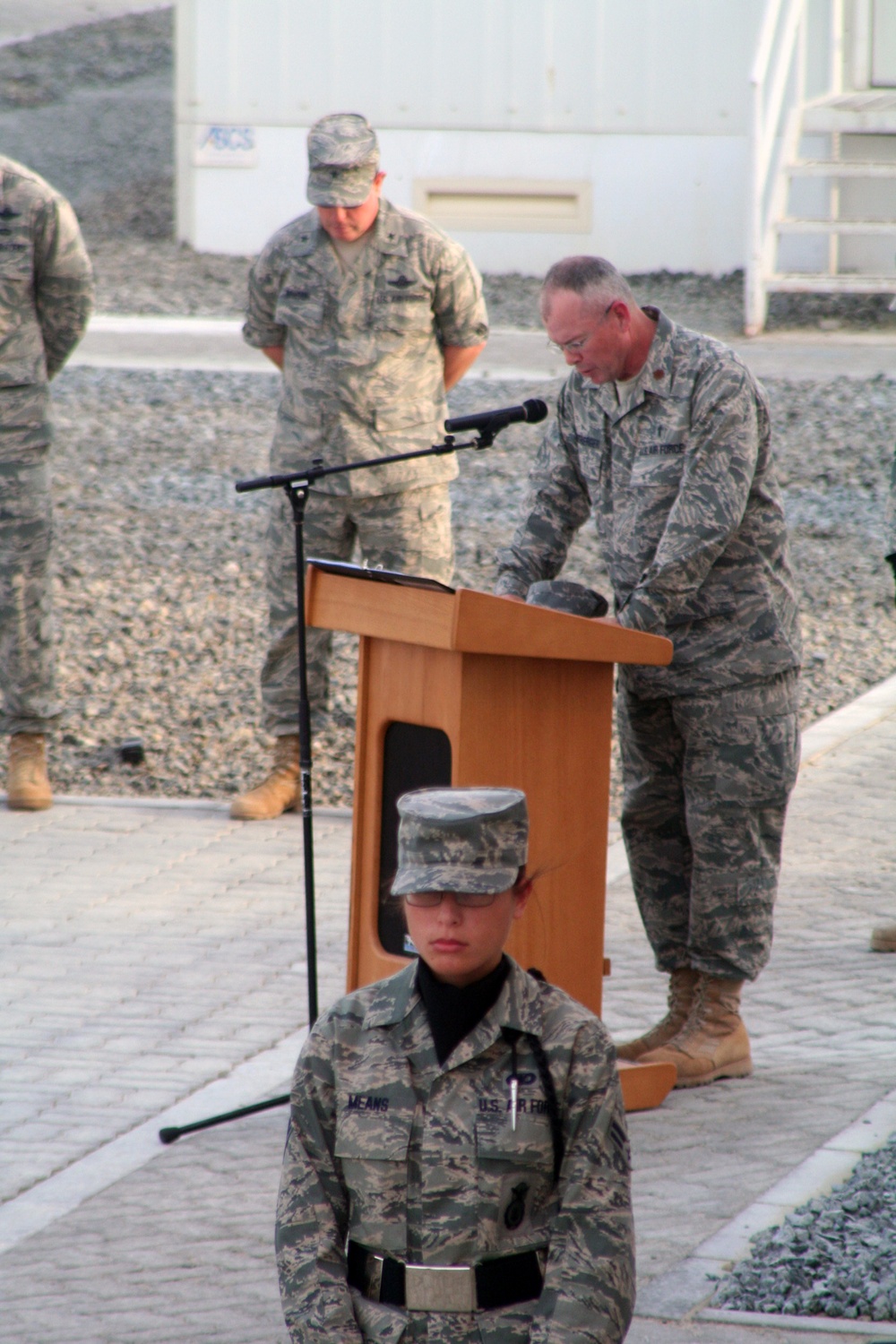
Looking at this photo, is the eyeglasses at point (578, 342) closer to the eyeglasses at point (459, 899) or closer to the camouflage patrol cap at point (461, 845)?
the camouflage patrol cap at point (461, 845)

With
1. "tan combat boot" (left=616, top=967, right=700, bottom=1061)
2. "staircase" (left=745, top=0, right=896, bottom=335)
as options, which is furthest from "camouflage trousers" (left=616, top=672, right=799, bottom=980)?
"staircase" (left=745, top=0, right=896, bottom=335)

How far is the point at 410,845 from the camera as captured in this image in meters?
2.84

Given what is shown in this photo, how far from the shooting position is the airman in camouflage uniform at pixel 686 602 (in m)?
4.59

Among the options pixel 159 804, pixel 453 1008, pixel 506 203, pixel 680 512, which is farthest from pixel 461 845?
pixel 506 203

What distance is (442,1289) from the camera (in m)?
2.70

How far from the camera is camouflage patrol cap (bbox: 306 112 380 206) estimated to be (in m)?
6.70

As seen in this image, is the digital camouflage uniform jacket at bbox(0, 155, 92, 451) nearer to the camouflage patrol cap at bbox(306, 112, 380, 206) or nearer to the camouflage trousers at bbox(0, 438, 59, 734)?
the camouflage trousers at bbox(0, 438, 59, 734)

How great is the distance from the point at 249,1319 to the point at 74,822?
4204 millimetres

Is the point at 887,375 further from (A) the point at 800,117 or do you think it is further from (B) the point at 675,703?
(B) the point at 675,703

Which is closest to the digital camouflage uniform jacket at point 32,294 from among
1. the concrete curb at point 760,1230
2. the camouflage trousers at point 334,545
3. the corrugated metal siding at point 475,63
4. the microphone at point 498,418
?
the camouflage trousers at point 334,545

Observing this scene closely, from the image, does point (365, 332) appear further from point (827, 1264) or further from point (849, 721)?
point (827, 1264)

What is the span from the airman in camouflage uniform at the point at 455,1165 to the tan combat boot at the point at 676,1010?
2.33 meters

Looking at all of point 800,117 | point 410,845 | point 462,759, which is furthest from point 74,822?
point 800,117

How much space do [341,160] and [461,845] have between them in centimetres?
444
